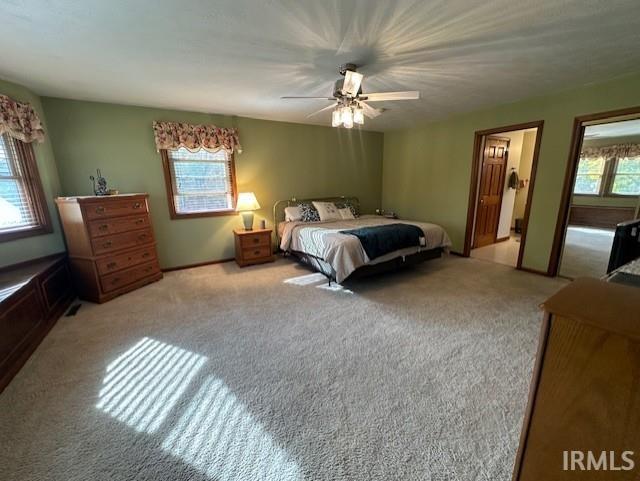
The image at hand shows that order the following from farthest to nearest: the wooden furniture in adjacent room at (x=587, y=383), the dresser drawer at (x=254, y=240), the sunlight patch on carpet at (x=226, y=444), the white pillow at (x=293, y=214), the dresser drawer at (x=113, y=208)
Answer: the white pillow at (x=293, y=214) < the dresser drawer at (x=254, y=240) < the dresser drawer at (x=113, y=208) < the sunlight patch on carpet at (x=226, y=444) < the wooden furniture in adjacent room at (x=587, y=383)

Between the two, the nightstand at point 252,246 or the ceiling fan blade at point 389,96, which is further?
the nightstand at point 252,246

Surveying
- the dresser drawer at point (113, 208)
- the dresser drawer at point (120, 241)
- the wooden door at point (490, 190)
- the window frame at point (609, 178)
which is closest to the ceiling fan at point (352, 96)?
the dresser drawer at point (113, 208)

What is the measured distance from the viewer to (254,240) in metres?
4.25

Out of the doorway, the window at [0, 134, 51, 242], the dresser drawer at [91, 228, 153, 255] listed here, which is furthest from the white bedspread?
the window at [0, 134, 51, 242]

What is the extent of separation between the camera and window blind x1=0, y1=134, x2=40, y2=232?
8.72ft

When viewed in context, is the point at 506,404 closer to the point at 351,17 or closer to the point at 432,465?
the point at 432,465

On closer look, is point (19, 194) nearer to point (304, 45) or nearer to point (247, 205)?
point (247, 205)

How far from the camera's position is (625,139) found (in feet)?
20.6

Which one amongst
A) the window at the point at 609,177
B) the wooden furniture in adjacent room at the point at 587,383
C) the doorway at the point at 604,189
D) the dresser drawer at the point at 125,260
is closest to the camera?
the wooden furniture in adjacent room at the point at 587,383

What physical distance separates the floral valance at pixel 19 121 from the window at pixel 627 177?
438 inches

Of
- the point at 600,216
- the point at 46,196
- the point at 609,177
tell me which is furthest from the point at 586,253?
the point at 46,196

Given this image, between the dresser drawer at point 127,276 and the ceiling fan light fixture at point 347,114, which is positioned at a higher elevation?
the ceiling fan light fixture at point 347,114

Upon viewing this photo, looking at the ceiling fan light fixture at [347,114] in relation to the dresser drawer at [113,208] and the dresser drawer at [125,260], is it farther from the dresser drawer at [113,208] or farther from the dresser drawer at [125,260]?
the dresser drawer at [125,260]

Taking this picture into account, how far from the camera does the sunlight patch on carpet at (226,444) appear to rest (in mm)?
1271
